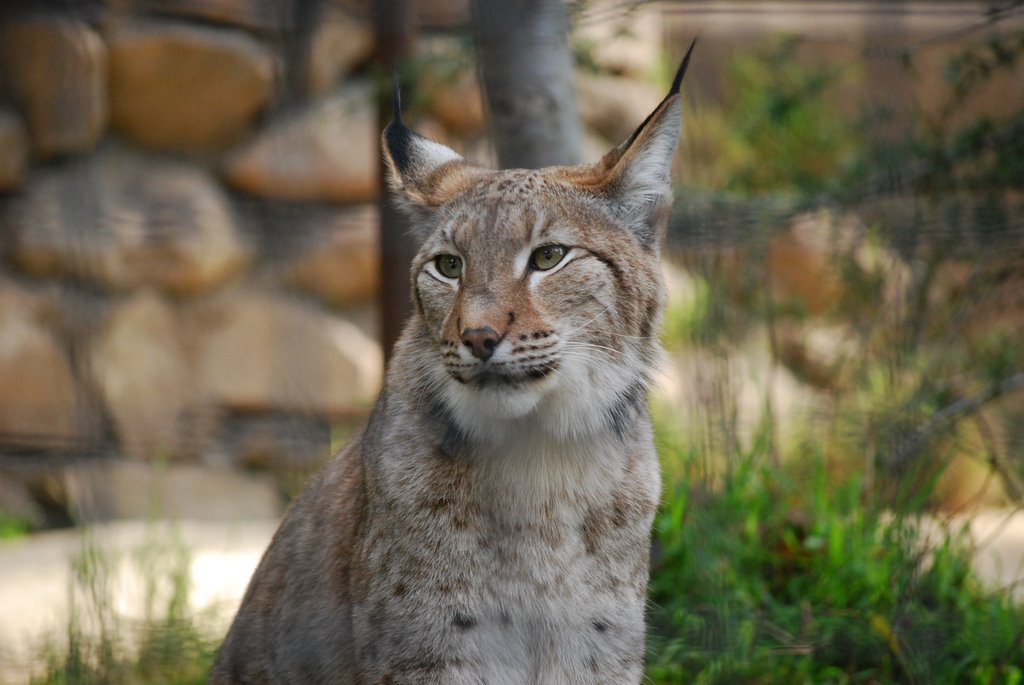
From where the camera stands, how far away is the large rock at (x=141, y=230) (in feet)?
25.0

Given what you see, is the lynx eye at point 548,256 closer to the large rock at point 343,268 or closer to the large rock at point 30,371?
the large rock at point 343,268

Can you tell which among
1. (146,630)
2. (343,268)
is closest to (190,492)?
(343,268)

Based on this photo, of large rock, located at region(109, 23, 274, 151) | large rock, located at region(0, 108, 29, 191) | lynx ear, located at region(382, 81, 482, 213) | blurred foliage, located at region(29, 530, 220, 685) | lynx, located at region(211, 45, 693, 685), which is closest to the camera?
lynx, located at region(211, 45, 693, 685)

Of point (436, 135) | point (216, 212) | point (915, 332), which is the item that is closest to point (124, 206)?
point (216, 212)

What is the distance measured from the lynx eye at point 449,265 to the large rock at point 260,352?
16.9ft

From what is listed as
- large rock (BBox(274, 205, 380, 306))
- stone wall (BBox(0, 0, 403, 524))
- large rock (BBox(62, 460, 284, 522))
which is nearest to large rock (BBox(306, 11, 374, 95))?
stone wall (BBox(0, 0, 403, 524))

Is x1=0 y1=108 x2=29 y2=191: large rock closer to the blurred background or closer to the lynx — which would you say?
the blurred background

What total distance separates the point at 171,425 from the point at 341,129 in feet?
8.16

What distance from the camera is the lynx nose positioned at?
2.72 metres

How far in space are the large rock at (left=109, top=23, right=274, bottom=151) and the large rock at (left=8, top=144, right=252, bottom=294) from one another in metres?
0.26

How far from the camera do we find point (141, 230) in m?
7.40

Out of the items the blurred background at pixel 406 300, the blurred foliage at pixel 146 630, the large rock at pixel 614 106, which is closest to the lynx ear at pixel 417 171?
the blurred background at pixel 406 300

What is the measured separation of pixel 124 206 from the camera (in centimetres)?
750

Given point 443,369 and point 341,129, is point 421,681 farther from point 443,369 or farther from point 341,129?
point 341,129
